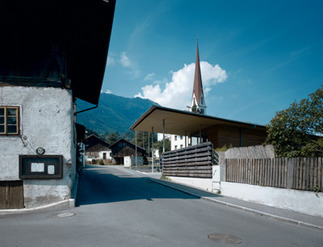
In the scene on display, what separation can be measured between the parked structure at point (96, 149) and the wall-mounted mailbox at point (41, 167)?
59.6m

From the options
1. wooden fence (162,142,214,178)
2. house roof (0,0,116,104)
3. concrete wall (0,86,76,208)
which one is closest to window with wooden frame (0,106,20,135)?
concrete wall (0,86,76,208)

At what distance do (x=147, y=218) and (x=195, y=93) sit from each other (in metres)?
70.4

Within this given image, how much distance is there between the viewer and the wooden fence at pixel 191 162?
1345 centimetres

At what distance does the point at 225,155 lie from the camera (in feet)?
41.9

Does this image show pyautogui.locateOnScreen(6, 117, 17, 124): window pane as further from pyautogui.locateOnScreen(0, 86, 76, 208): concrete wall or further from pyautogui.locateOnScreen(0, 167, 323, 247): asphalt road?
pyautogui.locateOnScreen(0, 167, 323, 247): asphalt road

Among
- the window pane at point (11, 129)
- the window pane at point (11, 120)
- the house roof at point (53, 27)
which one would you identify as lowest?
the window pane at point (11, 129)

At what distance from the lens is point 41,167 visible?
28.2 ft

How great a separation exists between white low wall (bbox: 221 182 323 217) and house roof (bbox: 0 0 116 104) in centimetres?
829

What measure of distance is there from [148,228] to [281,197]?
5228mm

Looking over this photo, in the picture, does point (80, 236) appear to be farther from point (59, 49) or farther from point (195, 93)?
point (195, 93)

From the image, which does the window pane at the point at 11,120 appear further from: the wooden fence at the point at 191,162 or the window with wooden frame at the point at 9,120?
the wooden fence at the point at 191,162

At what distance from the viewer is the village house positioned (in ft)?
27.6

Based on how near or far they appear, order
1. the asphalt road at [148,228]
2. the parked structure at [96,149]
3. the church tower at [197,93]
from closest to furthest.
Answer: the asphalt road at [148,228], the parked structure at [96,149], the church tower at [197,93]

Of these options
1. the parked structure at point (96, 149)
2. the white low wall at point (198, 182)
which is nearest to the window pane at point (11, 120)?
the white low wall at point (198, 182)
